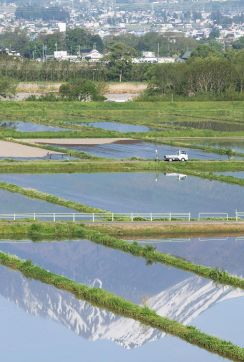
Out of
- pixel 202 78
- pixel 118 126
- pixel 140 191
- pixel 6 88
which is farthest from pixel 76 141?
pixel 202 78

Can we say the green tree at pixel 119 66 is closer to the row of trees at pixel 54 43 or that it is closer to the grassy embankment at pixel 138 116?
the grassy embankment at pixel 138 116

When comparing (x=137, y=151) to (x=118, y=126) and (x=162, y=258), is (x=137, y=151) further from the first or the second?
(x=162, y=258)


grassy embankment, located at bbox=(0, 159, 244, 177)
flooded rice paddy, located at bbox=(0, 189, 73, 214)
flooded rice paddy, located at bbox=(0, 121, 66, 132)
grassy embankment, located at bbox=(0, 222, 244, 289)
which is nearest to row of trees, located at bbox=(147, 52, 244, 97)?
flooded rice paddy, located at bbox=(0, 121, 66, 132)

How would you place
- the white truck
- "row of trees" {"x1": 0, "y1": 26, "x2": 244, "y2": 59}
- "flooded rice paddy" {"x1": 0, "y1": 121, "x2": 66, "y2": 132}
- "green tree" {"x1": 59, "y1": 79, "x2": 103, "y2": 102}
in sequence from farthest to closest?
1. "row of trees" {"x1": 0, "y1": 26, "x2": 244, "y2": 59}
2. "green tree" {"x1": 59, "y1": 79, "x2": 103, "y2": 102}
3. "flooded rice paddy" {"x1": 0, "y1": 121, "x2": 66, "y2": 132}
4. the white truck

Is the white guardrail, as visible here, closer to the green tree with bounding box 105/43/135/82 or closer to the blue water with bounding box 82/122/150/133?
the blue water with bounding box 82/122/150/133

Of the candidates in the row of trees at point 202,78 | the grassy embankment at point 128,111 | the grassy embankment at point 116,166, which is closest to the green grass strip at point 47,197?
the grassy embankment at point 116,166

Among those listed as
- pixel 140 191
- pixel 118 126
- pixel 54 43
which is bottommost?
pixel 54 43
